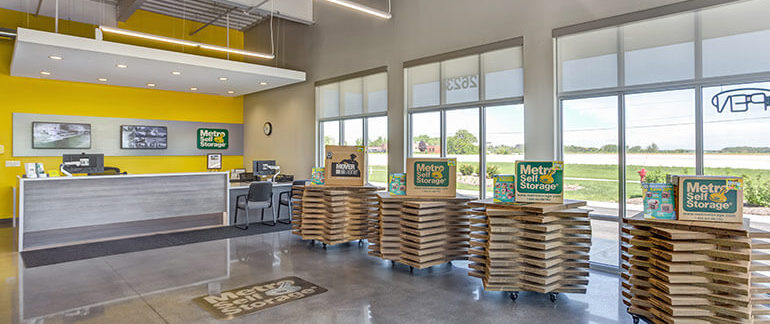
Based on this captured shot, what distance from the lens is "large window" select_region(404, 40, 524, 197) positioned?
568 centimetres

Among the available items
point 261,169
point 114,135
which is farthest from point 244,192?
point 114,135

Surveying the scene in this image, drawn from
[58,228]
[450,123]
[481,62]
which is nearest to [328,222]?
[450,123]

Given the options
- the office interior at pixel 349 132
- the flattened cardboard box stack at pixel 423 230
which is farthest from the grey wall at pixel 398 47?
the flattened cardboard box stack at pixel 423 230

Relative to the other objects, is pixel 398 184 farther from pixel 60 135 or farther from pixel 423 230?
pixel 60 135

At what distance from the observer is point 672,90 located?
4359 mm

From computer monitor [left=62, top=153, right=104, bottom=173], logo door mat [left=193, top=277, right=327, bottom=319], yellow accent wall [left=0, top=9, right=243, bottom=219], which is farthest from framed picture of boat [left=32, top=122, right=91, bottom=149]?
logo door mat [left=193, top=277, right=327, bottom=319]

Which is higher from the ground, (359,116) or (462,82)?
(462,82)

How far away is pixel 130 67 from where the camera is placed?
7520 millimetres

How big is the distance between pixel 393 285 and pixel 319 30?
619cm

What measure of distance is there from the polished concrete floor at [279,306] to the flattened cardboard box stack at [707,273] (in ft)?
2.07

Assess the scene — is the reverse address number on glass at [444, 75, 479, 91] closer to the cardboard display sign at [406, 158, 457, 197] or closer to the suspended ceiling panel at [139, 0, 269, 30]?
the cardboard display sign at [406, 158, 457, 197]

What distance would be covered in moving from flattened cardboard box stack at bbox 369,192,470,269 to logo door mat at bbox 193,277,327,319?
1134 mm

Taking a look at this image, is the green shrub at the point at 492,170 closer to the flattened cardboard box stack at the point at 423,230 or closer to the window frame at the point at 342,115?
the flattened cardboard box stack at the point at 423,230

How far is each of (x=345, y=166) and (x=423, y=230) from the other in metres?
1.88
